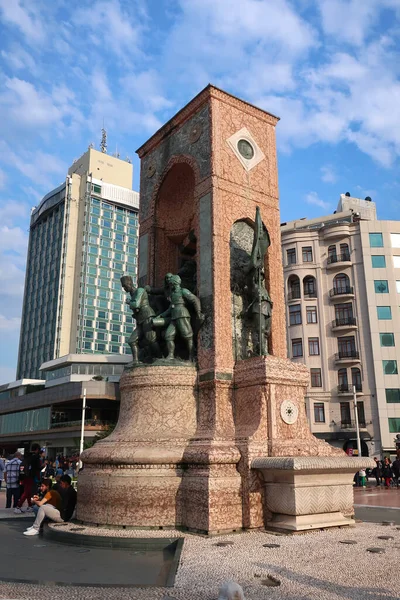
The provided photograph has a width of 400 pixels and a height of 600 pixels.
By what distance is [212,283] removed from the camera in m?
11.2

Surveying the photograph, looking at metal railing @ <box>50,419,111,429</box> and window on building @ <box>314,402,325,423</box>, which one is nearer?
window on building @ <box>314,402,325,423</box>

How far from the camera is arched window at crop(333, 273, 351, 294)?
4669 centimetres

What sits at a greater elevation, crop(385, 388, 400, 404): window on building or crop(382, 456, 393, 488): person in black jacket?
crop(385, 388, 400, 404): window on building

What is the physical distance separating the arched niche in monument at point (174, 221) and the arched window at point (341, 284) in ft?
114

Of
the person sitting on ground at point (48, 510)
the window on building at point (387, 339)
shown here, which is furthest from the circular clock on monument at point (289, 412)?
the window on building at point (387, 339)

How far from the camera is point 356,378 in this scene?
1745 inches

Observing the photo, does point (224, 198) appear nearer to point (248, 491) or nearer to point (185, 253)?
point (185, 253)

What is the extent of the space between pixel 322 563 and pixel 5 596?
11.9 feet

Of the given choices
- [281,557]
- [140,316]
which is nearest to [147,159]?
[140,316]

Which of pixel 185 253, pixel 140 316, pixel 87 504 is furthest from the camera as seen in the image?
pixel 185 253

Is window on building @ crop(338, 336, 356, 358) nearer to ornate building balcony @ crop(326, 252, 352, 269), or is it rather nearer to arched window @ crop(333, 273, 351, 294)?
arched window @ crop(333, 273, 351, 294)

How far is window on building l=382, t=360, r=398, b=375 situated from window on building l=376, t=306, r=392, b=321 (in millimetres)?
3656

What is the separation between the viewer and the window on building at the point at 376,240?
46531 millimetres

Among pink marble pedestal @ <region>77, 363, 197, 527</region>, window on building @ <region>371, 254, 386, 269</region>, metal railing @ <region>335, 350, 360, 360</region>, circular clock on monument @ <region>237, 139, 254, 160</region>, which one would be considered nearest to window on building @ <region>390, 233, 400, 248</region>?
window on building @ <region>371, 254, 386, 269</region>
